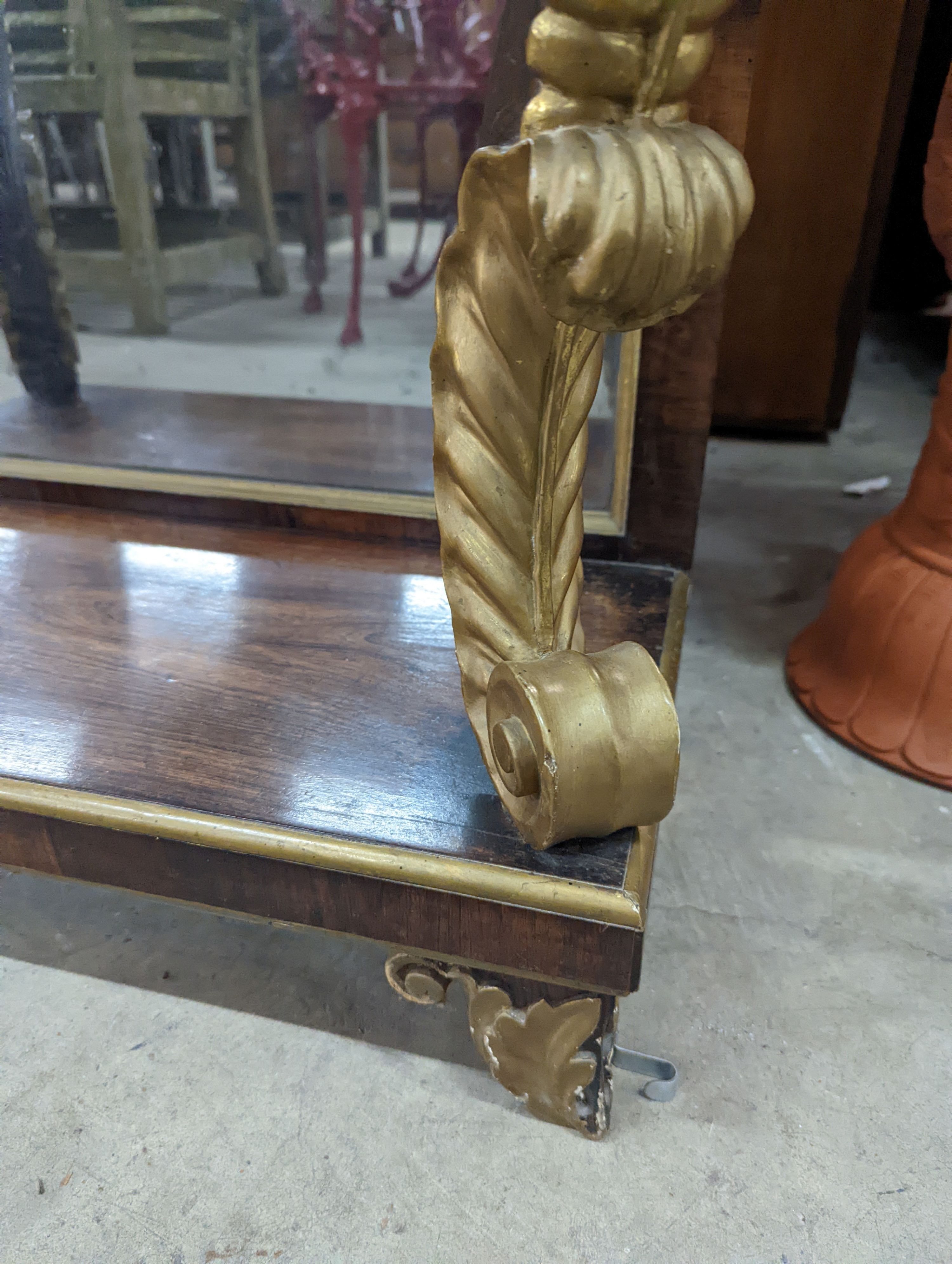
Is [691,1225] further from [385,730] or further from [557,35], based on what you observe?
[557,35]

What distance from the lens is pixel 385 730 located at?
66 centimetres

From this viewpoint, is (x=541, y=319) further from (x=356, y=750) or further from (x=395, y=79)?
(x=395, y=79)

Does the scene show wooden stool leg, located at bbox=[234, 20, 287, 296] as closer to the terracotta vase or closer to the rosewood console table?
the rosewood console table

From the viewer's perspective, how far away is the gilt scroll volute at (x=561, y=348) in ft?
1.24

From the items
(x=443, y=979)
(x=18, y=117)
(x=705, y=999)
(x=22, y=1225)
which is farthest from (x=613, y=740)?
(x=18, y=117)

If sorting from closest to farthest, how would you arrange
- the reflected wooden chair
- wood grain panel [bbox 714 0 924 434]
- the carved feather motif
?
the carved feather motif
the reflected wooden chair
wood grain panel [bbox 714 0 924 434]

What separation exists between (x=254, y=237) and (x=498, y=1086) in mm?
877

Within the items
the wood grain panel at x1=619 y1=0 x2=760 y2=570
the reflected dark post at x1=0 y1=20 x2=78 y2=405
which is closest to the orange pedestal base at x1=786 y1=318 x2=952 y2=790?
the wood grain panel at x1=619 y1=0 x2=760 y2=570

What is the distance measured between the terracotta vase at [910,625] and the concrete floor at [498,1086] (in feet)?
0.21

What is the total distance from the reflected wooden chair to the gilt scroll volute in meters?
0.57

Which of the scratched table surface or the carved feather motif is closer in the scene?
the carved feather motif

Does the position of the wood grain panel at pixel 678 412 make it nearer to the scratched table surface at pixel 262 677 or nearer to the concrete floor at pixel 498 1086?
the scratched table surface at pixel 262 677

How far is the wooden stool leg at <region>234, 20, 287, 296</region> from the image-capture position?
2.91 ft

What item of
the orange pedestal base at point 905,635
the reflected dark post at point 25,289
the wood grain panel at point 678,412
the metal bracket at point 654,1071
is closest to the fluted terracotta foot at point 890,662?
the orange pedestal base at point 905,635
